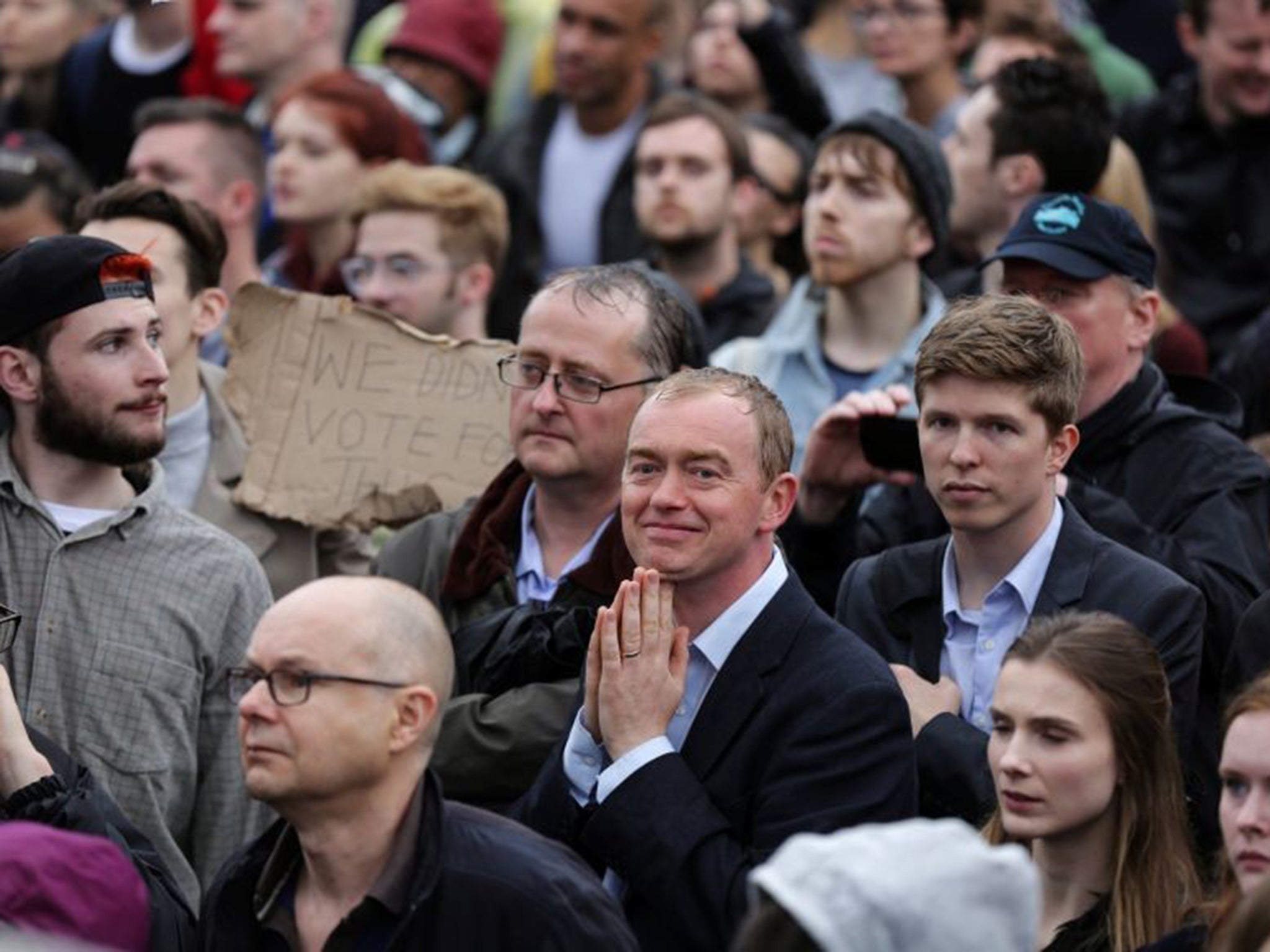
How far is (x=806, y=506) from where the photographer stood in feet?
23.5

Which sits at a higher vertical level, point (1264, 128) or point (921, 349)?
point (1264, 128)

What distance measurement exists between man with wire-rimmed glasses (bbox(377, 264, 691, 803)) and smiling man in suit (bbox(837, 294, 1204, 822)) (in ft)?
2.62

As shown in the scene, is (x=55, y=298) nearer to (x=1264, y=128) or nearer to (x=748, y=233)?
(x=748, y=233)

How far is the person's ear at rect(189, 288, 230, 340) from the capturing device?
301 inches

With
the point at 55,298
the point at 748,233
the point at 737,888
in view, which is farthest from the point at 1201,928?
the point at 748,233

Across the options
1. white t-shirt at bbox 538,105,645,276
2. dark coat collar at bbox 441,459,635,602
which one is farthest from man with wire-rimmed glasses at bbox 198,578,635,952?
white t-shirt at bbox 538,105,645,276

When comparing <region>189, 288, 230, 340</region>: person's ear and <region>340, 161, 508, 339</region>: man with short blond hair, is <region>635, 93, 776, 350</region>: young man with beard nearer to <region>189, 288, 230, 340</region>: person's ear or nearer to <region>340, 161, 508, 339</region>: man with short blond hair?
<region>340, 161, 508, 339</region>: man with short blond hair

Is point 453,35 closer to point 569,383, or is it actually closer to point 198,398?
point 198,398

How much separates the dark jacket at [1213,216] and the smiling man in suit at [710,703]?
445cm

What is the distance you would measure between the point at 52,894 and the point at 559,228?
6207 millimetres

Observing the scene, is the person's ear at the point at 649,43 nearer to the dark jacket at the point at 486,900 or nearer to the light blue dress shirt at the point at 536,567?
the light blue dress shirt at the point at 536,567

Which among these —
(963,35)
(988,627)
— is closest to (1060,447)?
(988,627)

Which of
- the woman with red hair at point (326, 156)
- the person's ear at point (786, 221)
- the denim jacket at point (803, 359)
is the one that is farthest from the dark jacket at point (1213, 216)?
the woman with red hair at point (326, 156)

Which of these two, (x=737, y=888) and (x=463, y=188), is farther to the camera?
(x=463, y=188)
